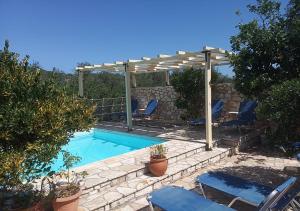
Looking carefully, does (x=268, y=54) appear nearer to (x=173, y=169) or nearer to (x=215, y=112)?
(x=173, y=169)

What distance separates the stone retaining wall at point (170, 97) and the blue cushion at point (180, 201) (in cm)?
773

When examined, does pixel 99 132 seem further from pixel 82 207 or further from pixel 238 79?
pixel 238 79

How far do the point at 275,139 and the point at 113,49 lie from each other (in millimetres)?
18809

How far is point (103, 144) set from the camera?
11.9 m

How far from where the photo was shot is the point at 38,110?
368cm

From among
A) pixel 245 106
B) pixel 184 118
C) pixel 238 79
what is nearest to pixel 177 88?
pixel 184 118

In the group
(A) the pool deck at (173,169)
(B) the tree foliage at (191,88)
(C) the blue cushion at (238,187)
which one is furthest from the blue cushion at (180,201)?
(B) the tree foliage at (191,88)

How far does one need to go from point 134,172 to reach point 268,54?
158 inches

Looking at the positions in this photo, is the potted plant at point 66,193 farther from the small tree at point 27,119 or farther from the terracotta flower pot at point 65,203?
the small tree at point 27,119

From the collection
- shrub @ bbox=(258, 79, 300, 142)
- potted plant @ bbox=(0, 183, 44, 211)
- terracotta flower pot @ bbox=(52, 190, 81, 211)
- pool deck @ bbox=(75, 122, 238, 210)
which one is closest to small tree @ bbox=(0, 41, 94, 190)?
potted plant @ bbox=(0, 183, 44, 211)

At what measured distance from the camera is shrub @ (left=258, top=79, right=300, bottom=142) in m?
4.47

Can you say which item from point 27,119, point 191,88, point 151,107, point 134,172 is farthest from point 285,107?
point 151,107

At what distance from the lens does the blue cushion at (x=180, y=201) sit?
432cm

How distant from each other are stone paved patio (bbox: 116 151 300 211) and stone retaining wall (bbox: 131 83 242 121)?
3719mm
